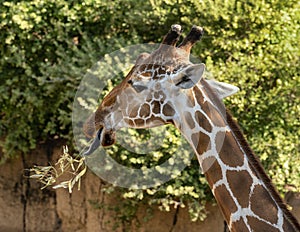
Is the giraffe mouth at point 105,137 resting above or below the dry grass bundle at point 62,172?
above

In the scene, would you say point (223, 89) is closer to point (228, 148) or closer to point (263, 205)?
point (228, 148)

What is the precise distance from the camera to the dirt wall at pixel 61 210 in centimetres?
724

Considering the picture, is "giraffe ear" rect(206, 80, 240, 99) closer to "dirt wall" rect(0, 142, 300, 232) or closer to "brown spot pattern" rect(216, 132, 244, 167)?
"brown spot pattern" rect(216, 132, 244, 167)

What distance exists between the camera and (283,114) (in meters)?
6.69

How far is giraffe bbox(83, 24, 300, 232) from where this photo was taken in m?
3.54

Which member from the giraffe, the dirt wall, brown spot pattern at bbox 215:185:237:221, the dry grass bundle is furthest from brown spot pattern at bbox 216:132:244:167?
the dirt wall

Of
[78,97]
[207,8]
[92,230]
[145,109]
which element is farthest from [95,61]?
[145,109]

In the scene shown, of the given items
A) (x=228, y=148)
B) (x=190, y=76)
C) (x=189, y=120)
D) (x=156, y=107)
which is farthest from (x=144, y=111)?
(x=228, y=148)

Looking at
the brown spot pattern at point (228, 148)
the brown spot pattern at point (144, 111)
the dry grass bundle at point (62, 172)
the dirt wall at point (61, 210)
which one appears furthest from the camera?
the dirt wall at point (61, 210)

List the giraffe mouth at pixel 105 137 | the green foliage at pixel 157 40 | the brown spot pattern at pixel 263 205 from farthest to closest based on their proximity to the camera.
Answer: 1. the green foliage at pixel 157 40
2. the giraffe mouth at pixel 105 137
3. the brown spot pattern at pixel 263 205

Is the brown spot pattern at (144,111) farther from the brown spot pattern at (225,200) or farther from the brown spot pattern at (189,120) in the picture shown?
the brown spot pattern at (225,200)

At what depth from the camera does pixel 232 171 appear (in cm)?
360

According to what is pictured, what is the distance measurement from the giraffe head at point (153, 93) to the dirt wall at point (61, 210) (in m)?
3.34

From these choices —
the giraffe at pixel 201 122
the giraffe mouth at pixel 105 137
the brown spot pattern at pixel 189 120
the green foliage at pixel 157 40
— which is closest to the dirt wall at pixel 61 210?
the green foliage at pixel 157 40
